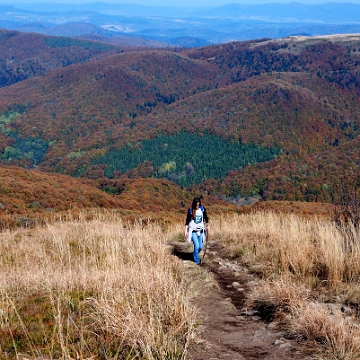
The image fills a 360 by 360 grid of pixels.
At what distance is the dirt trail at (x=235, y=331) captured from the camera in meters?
4.21

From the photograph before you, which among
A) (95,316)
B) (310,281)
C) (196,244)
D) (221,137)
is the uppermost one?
(95,316)

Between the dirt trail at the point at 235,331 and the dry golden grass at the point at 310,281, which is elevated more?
the dry golden grass at the point at 310,281

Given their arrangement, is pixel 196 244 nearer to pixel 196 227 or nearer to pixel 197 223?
pixel 196 227

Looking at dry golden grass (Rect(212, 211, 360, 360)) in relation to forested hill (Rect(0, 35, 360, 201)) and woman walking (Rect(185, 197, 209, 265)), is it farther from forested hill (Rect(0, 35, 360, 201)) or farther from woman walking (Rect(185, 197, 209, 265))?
forested hill (Rect(0, 35, 360, 201))

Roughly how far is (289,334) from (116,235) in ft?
17.2

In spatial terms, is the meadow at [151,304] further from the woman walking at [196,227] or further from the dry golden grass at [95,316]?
the woman walking at [196,227]

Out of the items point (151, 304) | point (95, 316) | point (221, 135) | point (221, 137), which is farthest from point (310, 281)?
point (221, 135)

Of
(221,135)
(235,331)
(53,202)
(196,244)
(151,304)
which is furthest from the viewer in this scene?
(221,135)

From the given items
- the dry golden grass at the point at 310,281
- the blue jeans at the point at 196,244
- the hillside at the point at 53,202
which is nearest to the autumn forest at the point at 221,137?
the hillside at the point at 53,202

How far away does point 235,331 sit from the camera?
4.91 metres

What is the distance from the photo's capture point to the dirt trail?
13.8ft

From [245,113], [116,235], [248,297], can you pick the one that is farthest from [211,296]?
[245,113]

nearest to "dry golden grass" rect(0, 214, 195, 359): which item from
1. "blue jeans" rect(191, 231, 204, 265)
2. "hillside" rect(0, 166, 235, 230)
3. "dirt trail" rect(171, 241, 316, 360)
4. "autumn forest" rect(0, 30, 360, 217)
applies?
"dirt trail" rect(171, 241, 316, 360)

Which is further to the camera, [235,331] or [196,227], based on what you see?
[196,227]
